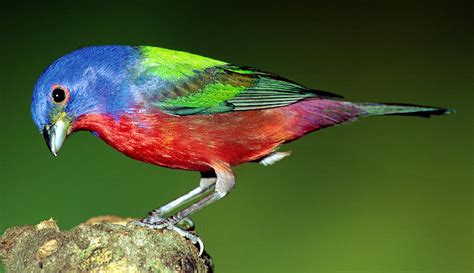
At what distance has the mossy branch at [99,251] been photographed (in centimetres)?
307

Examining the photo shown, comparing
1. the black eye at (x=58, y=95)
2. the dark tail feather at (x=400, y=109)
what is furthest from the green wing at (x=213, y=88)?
the black eye at (x=58, y=95)

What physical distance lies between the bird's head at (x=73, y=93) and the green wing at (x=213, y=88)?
0.28m

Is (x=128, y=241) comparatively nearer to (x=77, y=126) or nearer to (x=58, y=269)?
(x=58, y=269)

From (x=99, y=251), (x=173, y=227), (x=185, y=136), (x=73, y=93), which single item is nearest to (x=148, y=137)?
(x=185, y=136)

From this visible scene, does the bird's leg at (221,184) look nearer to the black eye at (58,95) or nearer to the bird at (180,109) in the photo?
the bird at (180,109)

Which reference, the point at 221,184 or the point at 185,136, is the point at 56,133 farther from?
the point at 221,184

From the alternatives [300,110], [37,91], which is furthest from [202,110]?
[37,91]

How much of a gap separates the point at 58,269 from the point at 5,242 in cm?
59

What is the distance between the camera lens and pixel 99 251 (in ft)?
10.2

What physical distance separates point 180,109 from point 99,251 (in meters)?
1.50

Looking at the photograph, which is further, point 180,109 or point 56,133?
point 180,109

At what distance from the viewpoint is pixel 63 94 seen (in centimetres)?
425

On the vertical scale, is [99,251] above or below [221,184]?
above

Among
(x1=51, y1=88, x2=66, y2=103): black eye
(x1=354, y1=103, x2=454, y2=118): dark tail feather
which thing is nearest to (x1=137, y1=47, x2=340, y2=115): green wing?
(x1=354, y1=103, x2=454, y2=118): dark tail feather
